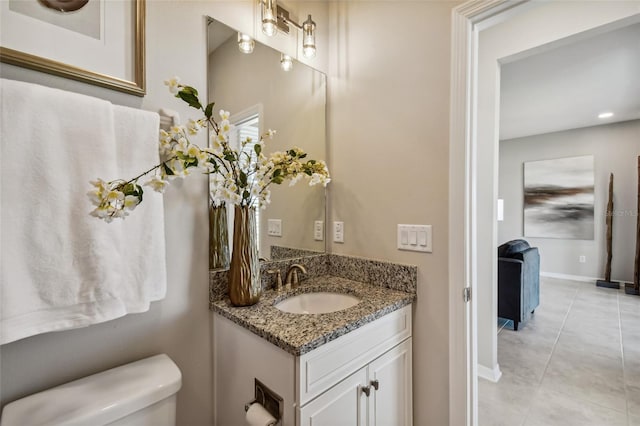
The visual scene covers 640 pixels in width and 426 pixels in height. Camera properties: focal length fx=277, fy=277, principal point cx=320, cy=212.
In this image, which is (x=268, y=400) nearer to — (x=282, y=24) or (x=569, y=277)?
(x=282, y=24)

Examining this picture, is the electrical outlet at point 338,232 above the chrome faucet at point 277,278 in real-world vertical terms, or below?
above

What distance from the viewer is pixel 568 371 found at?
2.11 meters

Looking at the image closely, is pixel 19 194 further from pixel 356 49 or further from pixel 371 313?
pixel 356 49

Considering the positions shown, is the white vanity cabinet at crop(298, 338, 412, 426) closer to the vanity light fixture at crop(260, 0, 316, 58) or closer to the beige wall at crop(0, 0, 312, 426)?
the beige wall at crop(0, 0, 312, 426)

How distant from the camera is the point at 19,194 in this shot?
2.27 feet

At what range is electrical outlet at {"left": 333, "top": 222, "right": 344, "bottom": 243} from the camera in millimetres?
1585

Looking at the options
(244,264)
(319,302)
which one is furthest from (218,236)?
(319,302)

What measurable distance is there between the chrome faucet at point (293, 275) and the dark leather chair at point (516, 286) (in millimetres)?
2477

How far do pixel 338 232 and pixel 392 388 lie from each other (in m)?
0.79

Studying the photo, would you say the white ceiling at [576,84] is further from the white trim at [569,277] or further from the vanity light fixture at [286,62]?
the white trim at [569,277]

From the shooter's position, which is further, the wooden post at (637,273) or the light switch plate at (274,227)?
the wooden post at (637,273)

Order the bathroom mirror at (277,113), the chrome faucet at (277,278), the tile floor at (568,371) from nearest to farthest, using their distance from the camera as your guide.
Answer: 1. the bathroom mirror at (277,113)
2. the chrome faucet at (277,278)
3. the tile floor at (568,371)

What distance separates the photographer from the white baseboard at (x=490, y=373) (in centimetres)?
203

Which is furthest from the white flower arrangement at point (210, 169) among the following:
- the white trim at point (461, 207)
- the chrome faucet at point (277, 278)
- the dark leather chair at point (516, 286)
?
the dark leather chair at point (516, 286)
